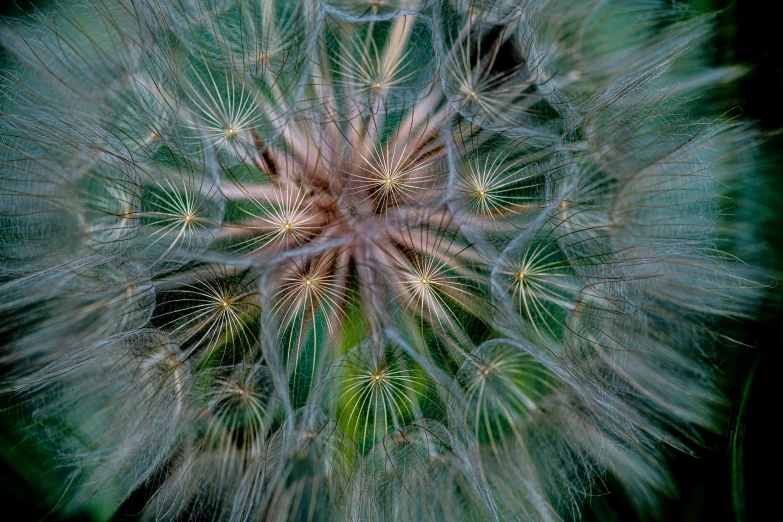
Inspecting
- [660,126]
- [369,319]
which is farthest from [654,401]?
[369,319]

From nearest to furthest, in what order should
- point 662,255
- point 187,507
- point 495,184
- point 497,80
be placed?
point 495,184 → point 497,80 → point 662,255 → point 187,507

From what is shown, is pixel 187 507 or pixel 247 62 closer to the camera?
pixel 247 62

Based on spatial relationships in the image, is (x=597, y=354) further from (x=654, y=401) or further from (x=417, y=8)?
(x=417, y=8)

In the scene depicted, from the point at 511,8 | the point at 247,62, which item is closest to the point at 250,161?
the point at 247,62

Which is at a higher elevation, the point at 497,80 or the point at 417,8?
the point at 417,8

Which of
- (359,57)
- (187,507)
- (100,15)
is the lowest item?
(187,507)

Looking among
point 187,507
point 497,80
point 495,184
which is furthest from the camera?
point 187,507
